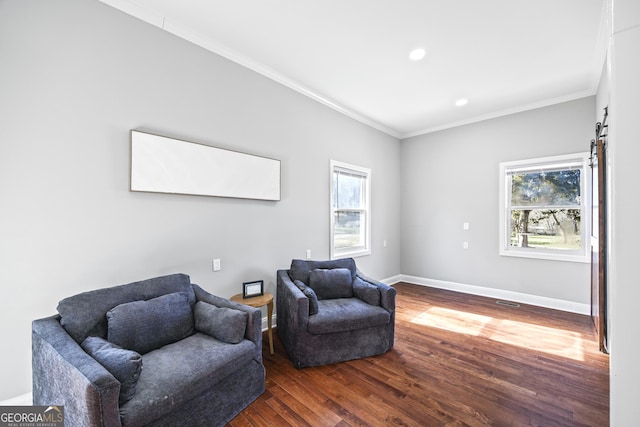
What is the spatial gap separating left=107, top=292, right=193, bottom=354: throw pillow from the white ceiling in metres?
2.27

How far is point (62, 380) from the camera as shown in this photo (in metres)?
1.33

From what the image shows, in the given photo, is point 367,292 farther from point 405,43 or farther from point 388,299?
point 405,43

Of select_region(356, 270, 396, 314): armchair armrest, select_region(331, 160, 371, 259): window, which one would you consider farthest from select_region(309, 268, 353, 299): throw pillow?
select_region(331, 160, 371, 259): window

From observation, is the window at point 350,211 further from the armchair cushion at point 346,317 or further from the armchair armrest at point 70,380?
the armchair armrest at point 70,380

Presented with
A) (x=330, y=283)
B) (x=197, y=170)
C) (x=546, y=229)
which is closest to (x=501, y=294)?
(x=546, y=229)

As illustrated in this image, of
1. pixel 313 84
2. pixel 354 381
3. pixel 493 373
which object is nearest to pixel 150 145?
pixel 313 84

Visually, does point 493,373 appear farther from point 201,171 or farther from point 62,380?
point 201,171

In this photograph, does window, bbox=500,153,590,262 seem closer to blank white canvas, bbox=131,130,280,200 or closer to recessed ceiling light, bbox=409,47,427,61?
recessed ceiling light, bbox=409,47,427,61

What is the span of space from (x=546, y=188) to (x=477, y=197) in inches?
34.9

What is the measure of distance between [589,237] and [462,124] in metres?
2.40

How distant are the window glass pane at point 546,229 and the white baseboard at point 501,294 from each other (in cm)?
75

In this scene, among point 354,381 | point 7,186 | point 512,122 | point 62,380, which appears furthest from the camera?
point 512,122

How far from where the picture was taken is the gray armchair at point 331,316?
7.72 ft

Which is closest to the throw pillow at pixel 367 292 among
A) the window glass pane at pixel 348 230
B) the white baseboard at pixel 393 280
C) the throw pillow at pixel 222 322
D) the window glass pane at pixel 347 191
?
the window glass pane at pixel 348 230
